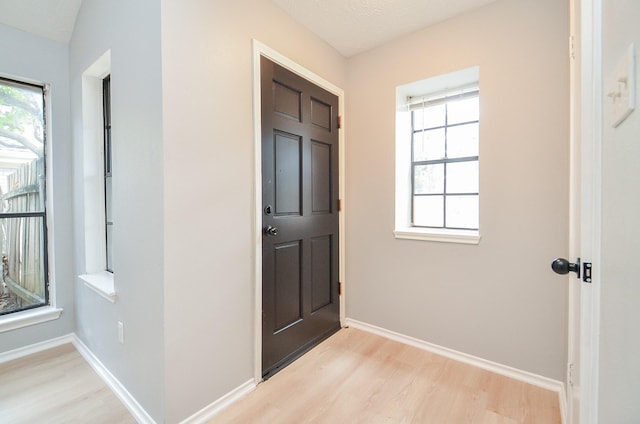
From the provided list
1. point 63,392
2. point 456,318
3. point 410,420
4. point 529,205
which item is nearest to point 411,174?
point 529,205

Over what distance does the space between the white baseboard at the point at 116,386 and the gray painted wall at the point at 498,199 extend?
5.95 ft

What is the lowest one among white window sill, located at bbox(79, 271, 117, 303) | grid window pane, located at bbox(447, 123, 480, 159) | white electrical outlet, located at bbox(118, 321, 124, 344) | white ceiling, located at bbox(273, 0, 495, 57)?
white electrical outlet, located at bbox(118, 321, 124, 344)

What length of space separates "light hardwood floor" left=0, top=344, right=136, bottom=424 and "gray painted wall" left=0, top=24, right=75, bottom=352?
0.76ft

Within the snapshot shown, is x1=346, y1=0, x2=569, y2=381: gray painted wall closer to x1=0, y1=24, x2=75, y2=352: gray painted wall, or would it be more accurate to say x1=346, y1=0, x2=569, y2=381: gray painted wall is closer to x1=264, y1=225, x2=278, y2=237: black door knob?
x1=264, y1=225, x2=278, y2=237: black door knob

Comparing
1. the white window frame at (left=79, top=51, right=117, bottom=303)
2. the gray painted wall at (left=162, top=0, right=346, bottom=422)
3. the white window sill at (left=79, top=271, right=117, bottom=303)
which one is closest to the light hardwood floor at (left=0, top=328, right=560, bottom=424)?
the gray painted wall at (left=162, top=0, right=346, bottom=422)

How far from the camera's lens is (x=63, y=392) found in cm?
172

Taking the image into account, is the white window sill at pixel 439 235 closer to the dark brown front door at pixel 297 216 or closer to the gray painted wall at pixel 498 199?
the gray painted wall at pixel 498 199

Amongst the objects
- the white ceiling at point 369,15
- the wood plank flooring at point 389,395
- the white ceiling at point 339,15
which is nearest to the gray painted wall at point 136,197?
the white ceiling at point 339,15

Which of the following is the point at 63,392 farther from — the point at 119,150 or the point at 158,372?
the point at 119,150

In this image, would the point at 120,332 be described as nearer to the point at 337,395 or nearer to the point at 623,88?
the point at 337,395

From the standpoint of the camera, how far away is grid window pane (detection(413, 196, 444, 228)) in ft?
7.80

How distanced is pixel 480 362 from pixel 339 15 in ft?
9.04

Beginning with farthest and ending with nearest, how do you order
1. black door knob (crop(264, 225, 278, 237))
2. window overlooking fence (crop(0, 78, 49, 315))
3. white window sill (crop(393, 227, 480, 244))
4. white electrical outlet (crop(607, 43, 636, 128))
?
1. window overlooking fence (crop(0, 78, 49, 315))
2. white window sill (crop(393, 227, 480, 244))
3. black door knob (crop(264, 225, 278, 237))
4. white electrical outlet (crop(607, 43, 636, 128))

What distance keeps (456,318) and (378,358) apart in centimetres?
67
